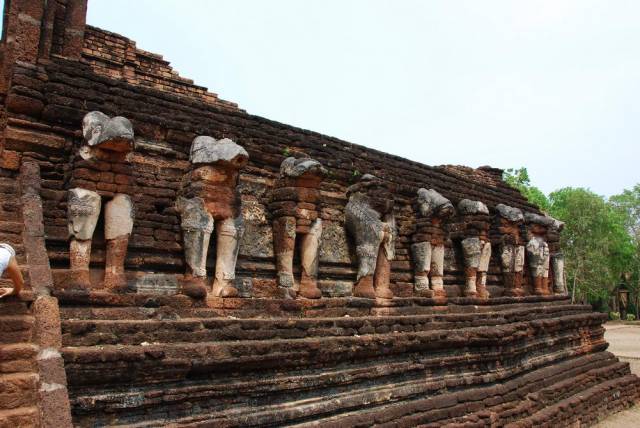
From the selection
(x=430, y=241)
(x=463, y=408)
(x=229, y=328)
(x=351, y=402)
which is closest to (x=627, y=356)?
(x=430, y=241)

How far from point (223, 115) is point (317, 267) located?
2.39m

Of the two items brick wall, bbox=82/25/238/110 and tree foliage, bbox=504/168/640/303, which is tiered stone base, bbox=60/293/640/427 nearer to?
brick wall, bbox=82/25/238/110

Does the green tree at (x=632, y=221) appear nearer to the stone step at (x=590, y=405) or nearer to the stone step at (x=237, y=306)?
the stone step at (x=590, y=405)

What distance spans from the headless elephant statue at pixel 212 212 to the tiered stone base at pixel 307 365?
0.33 meters

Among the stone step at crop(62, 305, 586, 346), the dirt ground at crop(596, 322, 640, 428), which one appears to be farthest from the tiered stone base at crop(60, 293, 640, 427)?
the dirt ground at crop(596, 322, 640, 428)

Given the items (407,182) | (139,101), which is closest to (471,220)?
(407,182)

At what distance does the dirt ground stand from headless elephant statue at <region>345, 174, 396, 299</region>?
19.2 ft

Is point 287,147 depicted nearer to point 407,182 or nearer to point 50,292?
point 407,182

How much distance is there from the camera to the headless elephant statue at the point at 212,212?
5926mm

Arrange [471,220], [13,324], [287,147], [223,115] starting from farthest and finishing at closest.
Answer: [471,220], [287,147], [223,115], [13,324]

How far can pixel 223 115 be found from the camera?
7098 mm

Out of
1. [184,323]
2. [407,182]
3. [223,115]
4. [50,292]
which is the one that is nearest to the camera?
[50,292]

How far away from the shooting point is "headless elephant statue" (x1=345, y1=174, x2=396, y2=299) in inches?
312

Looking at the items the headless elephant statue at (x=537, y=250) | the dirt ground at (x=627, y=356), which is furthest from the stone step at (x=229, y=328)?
the headless elephant statue at (x=537, y=250)
